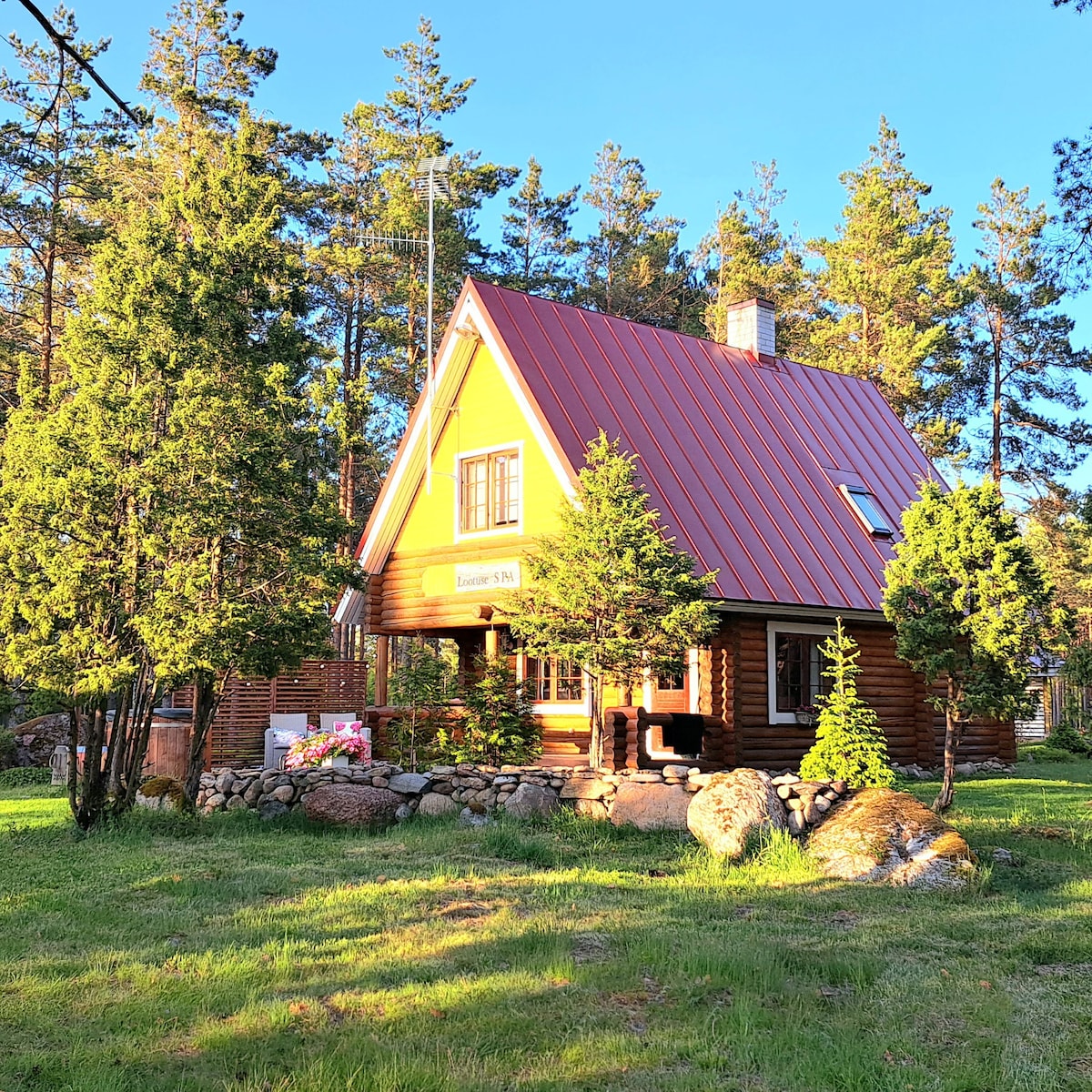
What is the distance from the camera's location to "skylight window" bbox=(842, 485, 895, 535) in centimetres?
1908

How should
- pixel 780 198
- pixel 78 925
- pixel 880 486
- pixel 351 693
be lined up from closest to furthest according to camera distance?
pixel 78 925 → pixel 880 486 → pixel 351 693 → pixel 780 198

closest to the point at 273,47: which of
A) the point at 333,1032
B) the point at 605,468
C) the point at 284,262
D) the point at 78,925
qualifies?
the point at 284,262

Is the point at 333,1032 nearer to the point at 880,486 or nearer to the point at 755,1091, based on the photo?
the point at 755,1091

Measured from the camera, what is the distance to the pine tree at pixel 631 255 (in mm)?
39312

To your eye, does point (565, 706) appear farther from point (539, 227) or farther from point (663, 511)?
point (539, 227)

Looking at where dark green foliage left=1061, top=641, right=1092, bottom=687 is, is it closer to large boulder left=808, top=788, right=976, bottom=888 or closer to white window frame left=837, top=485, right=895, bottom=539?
large boulder left=808, top=788, right=976, bottom=888

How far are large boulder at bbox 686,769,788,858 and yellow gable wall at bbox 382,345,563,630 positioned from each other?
6.66m

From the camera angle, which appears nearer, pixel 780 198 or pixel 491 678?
pixel 491 678

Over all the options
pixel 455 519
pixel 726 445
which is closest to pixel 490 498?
pixel 455 519

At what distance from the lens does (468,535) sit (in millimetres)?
18234

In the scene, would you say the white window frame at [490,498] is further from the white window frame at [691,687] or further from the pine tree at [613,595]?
the pine tree at [613,595]

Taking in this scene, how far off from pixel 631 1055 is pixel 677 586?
323 inches

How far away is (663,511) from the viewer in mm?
15766

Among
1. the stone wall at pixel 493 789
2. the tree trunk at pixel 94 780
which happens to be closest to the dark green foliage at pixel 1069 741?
the stone wall at pixel 493 789
